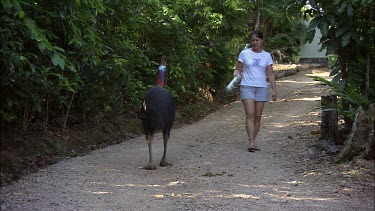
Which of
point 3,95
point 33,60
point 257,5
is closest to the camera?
point 3,95

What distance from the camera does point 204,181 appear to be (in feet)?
19.9

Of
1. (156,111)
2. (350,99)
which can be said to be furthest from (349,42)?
(156,111)

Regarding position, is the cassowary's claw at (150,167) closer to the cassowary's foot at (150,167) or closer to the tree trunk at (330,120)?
the cassowary's foot at (150,167)

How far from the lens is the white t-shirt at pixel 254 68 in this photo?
7.96 meters

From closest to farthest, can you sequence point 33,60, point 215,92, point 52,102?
point 33,60, point 52,102, point 215,92

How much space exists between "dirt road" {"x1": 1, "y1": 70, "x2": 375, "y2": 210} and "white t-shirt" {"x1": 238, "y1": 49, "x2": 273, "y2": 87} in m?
1.11

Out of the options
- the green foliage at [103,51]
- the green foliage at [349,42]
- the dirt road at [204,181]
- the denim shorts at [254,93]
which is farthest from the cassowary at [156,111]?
the green foliage at [349,42]

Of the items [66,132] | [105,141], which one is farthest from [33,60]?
[105,141]

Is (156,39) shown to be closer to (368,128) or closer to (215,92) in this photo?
(215,92)

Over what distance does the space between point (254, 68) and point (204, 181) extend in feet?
8.47

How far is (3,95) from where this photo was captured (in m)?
5.87

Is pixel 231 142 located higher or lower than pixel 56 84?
lower

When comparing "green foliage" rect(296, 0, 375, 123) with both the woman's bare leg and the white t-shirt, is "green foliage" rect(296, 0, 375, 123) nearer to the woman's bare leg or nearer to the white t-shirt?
the white t-shirt

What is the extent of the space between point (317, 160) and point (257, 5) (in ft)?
46.6
